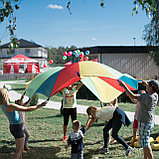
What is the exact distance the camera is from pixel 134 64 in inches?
991

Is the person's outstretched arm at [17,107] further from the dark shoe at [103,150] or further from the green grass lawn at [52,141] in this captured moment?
the dark shoe at [103,150]

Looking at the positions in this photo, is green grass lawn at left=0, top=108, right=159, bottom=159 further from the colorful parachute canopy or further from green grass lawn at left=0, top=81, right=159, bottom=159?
the colorful parachute canopy

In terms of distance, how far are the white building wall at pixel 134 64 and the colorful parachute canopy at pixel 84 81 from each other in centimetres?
1855

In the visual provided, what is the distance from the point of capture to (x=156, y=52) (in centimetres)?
2483

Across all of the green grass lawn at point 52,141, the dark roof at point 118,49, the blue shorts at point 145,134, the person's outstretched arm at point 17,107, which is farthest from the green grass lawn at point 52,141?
the dark roof at point 118,49

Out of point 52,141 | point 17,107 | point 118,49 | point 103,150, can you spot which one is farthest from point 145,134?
point 118,49

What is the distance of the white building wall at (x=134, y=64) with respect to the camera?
2484 centimetres

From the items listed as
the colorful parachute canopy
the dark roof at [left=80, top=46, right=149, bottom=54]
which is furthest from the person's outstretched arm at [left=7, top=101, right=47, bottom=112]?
the dark roof at [left=80, top=46, right=149, bottom=54]

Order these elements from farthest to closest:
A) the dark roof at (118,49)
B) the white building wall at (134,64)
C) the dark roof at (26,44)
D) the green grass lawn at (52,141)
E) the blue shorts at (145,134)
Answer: the dark roof at (26,44)
the white building wall at (134,64)
the dark roof at (118,49)
the green grass lawn at (52,141)
the blue shorts at (145,134)

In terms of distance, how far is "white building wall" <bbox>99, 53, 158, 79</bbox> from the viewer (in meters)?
24.8

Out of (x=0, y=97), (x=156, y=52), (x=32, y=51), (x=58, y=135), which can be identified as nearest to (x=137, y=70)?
(x=156, y=52)

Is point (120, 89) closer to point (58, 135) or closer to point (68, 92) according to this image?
point (68, 92)

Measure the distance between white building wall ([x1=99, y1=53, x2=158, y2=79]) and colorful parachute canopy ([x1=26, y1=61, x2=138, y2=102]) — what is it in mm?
18551

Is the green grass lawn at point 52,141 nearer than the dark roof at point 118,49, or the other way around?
the green grass lawn at point 52,141
